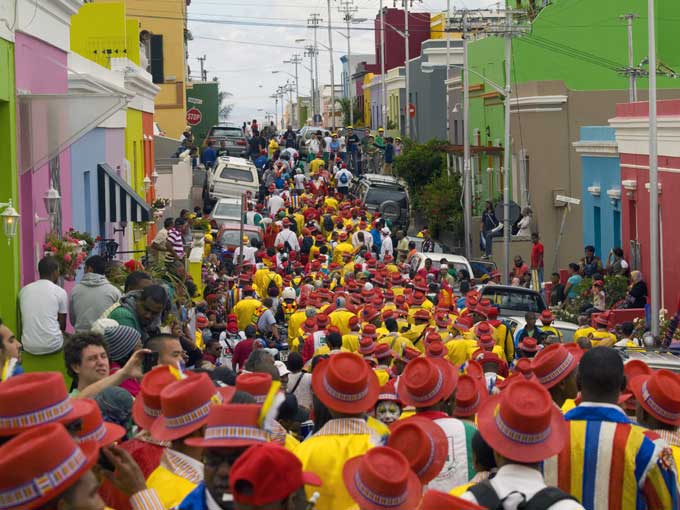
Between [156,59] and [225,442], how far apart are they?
44953mm

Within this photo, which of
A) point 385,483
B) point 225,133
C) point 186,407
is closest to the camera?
point 385,483

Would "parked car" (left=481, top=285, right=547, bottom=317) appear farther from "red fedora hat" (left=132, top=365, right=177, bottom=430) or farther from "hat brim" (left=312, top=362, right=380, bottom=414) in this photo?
"red fedora hat" (left=132, top=365, right=177, bottom=430)

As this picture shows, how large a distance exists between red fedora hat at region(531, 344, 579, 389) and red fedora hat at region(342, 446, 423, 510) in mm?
2251

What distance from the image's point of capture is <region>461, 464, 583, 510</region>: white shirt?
5.50m

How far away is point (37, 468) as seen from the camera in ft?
15.0

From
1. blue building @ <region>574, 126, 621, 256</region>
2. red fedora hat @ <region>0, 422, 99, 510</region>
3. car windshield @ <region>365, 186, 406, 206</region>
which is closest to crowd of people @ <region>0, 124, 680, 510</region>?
red fedora hat @ <region>0, 422, 99, 510</region>

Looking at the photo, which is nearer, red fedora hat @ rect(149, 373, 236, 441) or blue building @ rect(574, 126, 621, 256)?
red fedora hat @ rect(149, 373, 236, 441)

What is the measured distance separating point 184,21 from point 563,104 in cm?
2828

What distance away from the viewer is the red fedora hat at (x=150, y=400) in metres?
6.67

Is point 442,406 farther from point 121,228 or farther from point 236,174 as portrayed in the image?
point 236,174

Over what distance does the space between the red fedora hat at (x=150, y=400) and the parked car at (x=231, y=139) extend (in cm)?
4800

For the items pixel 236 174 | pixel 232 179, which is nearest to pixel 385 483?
pixel 232 179

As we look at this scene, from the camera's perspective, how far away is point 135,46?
30.1 metres

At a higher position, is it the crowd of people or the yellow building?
the yellow building
